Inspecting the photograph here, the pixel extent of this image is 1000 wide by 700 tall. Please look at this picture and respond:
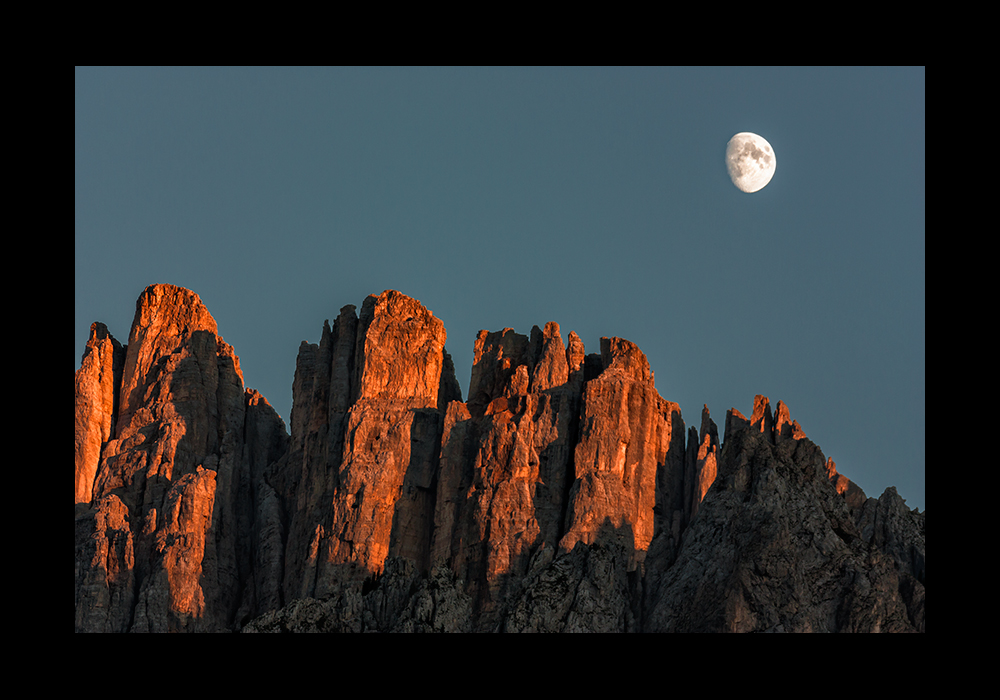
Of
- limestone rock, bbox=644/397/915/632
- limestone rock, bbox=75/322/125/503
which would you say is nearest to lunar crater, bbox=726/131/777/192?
limestone rock, bbox=644/397/915/632

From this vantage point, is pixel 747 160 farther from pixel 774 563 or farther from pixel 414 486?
pixel 774 563

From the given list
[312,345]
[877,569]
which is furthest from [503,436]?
[877,569]

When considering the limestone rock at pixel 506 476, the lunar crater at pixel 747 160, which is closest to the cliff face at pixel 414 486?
the limestone rock at pixel 506 476

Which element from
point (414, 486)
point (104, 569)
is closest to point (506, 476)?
point (414, 486)

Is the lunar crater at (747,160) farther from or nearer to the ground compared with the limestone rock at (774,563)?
farther from the ground

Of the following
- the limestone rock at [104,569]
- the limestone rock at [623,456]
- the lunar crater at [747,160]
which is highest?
the lunar crater at [747,160]

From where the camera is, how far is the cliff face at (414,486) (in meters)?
97.7

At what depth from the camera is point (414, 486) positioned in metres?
132

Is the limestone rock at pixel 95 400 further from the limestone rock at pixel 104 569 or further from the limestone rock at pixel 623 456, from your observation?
the limestone rock at pixel 623 456

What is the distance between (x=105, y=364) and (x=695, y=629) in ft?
263

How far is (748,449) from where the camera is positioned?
104062 millimetres

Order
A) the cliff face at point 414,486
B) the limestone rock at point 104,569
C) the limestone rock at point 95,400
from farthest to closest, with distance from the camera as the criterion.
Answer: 1. the limestone rock at point 95,400
2. the limestone rock at point 104,569
3. the cliff face at point 414,486
